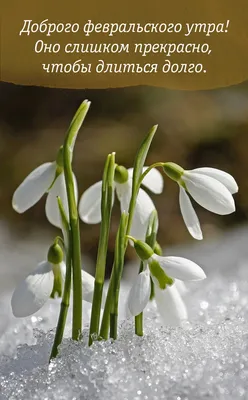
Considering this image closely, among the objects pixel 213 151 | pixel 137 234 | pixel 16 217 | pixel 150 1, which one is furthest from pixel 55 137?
pixel 137 234

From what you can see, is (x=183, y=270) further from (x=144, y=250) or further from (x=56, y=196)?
(x=56, y=196)

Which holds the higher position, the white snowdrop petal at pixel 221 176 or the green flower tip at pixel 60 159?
the white snowdrop petal at pixel 221 176

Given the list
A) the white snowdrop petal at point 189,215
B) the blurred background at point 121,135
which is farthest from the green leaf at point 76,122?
the blurred background at point 121,135

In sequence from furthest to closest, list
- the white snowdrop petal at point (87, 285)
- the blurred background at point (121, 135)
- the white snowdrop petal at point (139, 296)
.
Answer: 1. the blurred background at point (121, 135)
2. the white snowdrop petal at point (87, 285)
3. the white snowdrop petal at point (139, 296)

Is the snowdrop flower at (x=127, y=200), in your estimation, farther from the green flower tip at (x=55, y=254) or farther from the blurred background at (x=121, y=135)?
the blurred background at (x=121, y=135)

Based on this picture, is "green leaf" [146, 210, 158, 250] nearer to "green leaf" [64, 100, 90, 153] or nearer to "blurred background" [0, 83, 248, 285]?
"green leaf" [64, 100, 90, 153]

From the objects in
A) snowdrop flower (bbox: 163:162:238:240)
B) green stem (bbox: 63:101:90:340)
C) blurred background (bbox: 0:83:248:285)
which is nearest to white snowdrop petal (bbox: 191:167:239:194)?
snowdrop flower (bbox: 163:162:238:240)

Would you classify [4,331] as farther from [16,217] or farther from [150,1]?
[16,217]

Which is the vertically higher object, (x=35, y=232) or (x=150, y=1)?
(x=150, y=1)
